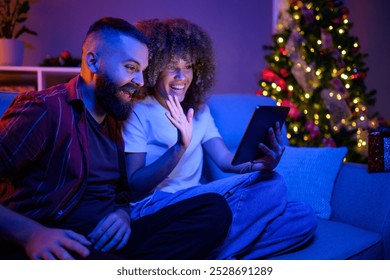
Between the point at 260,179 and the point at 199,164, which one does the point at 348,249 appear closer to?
the point at 260,179

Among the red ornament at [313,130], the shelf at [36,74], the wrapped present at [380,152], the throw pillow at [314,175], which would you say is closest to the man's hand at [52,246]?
the throw pillow at [314,175]

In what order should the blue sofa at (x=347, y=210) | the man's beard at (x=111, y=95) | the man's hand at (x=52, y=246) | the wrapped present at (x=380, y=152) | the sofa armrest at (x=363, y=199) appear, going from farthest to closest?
1. the wrapped present at (x=380, y=152)
2. the sofa armrest at (x=363, y=199)
3. the blue sofa at (x=347, y=210)
4. the man's beard at (x=111, y=95)
5. the man's hand at (x=52, y=246)

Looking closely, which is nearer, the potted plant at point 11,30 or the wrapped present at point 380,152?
the wrapped present at point 380,152

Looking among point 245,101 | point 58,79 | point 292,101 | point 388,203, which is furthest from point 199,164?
point 292,101

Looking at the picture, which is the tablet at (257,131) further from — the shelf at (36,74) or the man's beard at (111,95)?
the shelf at (36,74)

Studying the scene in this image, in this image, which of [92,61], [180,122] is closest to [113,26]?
[92,61]

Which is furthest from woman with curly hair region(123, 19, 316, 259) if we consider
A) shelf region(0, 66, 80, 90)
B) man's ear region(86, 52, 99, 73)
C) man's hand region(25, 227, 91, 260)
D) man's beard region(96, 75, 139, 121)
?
shelf region(0, 66, 80, 90)

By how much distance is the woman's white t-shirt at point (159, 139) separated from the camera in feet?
4.36

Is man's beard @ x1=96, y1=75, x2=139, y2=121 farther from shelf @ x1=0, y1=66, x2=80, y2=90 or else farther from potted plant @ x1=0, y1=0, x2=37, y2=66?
potted plant @ x1=0, y1=0, x2=37, y2=66

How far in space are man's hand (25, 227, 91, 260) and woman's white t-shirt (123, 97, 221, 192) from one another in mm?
443

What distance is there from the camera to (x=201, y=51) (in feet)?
4.91

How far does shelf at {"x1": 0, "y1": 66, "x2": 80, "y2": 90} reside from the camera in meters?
2.05

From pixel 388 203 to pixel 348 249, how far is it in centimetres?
25

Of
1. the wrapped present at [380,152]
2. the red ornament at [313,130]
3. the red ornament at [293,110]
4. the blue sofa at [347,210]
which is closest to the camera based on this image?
the blue sofa at [347,210]
